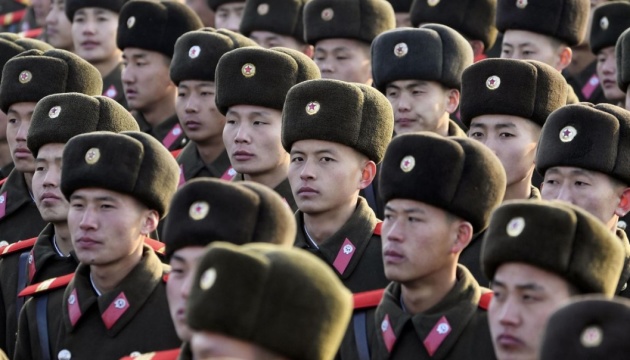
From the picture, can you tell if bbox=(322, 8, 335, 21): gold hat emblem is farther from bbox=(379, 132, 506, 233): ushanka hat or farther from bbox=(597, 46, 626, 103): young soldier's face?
bbox=(379, 132, 506, 233): ushanka hat

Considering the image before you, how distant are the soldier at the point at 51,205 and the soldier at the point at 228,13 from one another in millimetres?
4167

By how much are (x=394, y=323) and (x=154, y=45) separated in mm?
5077

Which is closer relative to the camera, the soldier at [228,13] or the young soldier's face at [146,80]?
the young soldier's face at [146,80]

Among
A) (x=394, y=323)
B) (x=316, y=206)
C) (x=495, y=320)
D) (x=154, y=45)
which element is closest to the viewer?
(x=495, y=320)

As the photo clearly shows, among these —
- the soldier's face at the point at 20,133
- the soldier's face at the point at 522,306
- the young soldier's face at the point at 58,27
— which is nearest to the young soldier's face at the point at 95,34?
the young soldier's face at the point at 58,27

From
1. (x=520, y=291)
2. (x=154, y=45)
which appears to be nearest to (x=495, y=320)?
(x=520, y=291)

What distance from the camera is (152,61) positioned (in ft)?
40.9

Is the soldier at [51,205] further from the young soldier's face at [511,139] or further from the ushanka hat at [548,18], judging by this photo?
the ushanka hat at [548,18]

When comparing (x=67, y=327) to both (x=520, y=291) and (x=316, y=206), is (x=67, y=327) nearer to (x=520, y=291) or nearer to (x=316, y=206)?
(x=316, y=206)

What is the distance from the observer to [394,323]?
7.87 metres

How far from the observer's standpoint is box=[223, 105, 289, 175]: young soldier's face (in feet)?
32.2

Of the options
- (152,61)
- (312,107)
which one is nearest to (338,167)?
(312,107)

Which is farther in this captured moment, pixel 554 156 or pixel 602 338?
pixel 554 156

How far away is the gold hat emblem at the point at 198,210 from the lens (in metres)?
7.31
